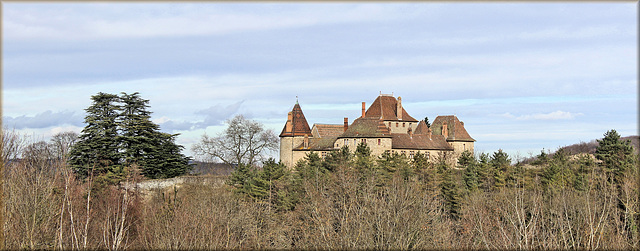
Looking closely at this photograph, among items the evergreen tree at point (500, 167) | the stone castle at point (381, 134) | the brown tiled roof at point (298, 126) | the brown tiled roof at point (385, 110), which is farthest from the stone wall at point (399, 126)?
the evergreen tree at point (500, 167)

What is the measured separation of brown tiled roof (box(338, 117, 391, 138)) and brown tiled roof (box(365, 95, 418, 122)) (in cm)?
789

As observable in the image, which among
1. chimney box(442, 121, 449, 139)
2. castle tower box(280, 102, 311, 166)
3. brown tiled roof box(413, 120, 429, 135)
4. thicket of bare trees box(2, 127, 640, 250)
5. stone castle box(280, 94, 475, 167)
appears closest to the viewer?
thicket of bare trees box(2, 127, 640, 250)

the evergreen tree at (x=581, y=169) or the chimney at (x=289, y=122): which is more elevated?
the chimney at (x=289, y=122)

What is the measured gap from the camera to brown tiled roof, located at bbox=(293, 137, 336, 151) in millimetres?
63159

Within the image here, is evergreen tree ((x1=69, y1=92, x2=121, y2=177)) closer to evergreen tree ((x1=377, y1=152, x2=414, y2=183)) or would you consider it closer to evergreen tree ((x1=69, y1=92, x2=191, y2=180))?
evergreen tree ((x1=69, y1=92, x2=191, y2=180))

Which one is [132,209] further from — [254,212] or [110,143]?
[110,143]

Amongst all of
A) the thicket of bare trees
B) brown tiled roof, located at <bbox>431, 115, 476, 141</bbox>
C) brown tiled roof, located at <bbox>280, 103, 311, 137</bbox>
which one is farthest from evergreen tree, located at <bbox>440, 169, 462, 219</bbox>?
brown tiled roof, located at <bbox>280, 103, 311, 137</bbox>

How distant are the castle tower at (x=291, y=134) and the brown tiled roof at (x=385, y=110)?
8.55 meters

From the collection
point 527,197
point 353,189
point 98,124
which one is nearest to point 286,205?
point 353,189

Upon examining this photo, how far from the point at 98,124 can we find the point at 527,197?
1439 inches

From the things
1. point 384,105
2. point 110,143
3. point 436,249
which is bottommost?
point 436,249

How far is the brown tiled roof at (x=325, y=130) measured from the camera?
227 feet

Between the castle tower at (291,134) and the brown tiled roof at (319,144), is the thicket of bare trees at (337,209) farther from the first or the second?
the castle tower at (291,134)

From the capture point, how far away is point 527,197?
3850cm
